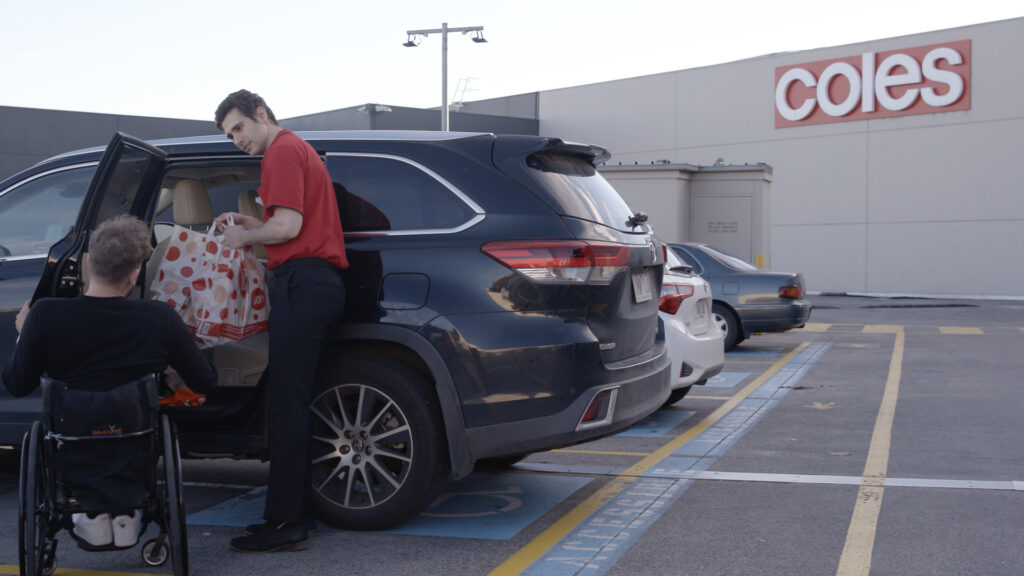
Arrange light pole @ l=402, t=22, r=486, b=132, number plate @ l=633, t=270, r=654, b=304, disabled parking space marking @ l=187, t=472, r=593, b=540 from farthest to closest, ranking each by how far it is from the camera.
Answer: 1. light pole @ l=402, t=22, r=486, b=132
2. number plate @ l=633, t=270, r=654, b=304
3. disabled parking space marking @ l=187, t=472, r=593, b=540

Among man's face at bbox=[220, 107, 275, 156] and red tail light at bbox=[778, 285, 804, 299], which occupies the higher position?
man's face at bbox=[220, 107, 275, 156]

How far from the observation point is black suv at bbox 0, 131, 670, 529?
4.78 m

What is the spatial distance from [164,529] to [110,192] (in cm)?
164

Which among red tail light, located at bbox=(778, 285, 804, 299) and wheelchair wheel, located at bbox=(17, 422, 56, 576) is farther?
red tail light, located at bbox=(778, 285, 804, 299)

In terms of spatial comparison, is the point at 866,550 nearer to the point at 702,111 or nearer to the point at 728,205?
the point at 728,205

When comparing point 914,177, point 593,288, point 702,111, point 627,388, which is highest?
point 702,111

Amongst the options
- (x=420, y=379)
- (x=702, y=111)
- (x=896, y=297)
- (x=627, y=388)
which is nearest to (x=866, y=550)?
(x=627, y=388)

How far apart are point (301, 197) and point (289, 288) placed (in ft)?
1.34

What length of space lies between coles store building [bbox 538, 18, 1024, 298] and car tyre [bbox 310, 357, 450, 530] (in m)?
23.9

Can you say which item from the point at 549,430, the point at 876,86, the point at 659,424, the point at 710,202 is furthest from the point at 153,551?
the point at 876,86

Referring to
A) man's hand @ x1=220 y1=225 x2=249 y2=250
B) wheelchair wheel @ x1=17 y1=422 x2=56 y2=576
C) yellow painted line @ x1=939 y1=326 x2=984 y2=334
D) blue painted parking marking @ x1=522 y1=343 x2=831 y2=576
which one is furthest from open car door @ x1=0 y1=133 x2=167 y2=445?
yellow painted line @ x1=939 y1=326 x2=984 y2=334

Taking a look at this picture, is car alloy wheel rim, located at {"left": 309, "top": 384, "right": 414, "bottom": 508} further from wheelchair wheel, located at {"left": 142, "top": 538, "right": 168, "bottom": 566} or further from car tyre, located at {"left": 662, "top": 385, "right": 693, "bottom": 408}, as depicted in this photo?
car tyre, located at {"left": 662, "top": 385, "right": 693, "bottom": 408}

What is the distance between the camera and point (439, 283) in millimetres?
4863

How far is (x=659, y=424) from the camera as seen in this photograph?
8508 mm
